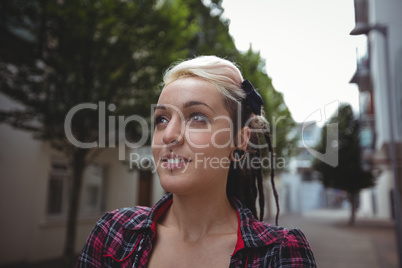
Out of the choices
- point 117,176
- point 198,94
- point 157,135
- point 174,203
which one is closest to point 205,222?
point 174,203

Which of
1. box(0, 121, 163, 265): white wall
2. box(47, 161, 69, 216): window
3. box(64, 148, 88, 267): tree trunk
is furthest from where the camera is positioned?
box(47, 161, 69, 216): window

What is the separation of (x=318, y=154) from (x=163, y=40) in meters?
5.22

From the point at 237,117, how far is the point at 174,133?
0.29 metres

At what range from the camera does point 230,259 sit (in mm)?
1102

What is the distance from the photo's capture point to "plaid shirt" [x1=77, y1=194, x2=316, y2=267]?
1.06 meters

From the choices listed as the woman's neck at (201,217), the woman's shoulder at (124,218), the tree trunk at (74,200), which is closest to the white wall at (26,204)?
the tree trunk at (74,200)

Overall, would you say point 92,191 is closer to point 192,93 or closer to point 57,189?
point 57,189

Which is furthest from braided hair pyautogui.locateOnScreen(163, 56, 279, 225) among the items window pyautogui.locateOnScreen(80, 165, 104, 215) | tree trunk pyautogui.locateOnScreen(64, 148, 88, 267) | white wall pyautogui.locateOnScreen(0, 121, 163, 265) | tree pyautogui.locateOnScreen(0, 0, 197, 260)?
window pyautogui.locateOnScreen(80, 165, 104, 215)

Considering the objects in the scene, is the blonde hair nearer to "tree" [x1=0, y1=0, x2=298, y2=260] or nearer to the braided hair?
the braided hair

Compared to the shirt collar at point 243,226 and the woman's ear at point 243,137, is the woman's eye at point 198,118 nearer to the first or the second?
the woman's ear at point 243,137

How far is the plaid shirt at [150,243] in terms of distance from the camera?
1.06 meters

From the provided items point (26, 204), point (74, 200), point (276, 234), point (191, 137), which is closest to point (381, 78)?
point (74, 200)

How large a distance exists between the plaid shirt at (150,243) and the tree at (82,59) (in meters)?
4.38

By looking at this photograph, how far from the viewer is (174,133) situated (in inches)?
43.1
